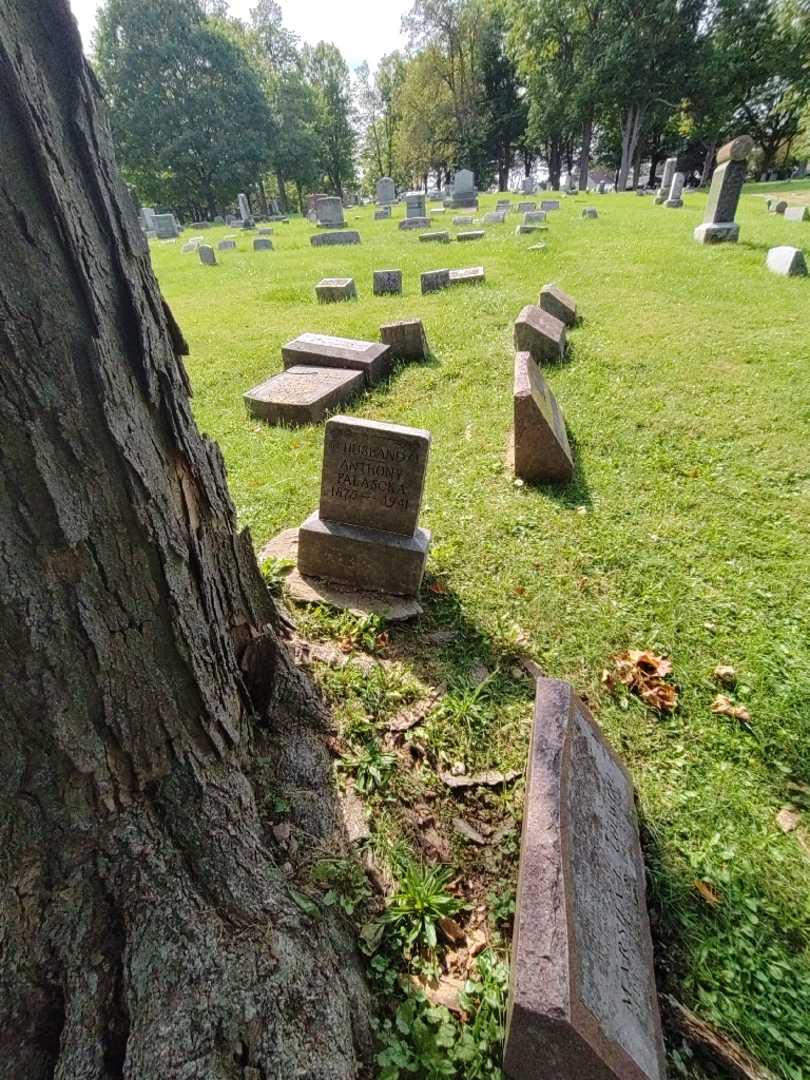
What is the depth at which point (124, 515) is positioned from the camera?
1.24m

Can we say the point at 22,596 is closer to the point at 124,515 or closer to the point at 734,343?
the point at 124,515

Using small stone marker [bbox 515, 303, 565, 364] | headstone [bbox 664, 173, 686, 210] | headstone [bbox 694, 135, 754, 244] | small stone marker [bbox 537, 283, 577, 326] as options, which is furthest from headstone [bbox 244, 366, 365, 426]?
headstone [bbox 664, 173, 686, 210]

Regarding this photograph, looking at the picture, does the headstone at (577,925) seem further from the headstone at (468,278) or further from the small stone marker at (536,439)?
the headstone at (468,278)

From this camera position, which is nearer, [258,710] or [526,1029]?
[526,1029]

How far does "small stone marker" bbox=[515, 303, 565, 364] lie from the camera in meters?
6.89

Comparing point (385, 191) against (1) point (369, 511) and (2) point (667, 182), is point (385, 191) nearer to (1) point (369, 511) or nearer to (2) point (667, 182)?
(2) point (667, 182)

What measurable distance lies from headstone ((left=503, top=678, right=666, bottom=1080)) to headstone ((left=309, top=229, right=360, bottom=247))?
19.6m

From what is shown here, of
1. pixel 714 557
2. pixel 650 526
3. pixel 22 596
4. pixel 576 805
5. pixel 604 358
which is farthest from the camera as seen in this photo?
pixel 604 358

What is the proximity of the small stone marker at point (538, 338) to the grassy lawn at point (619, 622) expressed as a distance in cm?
35

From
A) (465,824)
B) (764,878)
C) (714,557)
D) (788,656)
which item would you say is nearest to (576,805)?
(465,824)

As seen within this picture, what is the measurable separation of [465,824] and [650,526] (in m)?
2.77

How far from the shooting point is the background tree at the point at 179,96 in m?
31.8

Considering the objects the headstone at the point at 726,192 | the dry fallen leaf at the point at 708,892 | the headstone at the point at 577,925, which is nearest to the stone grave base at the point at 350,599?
the headstone at the point at 577,925

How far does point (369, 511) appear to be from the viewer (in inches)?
131
